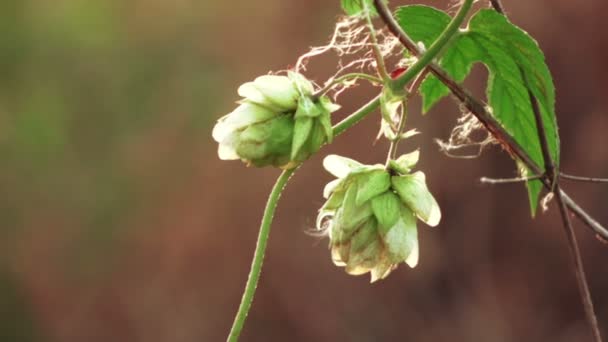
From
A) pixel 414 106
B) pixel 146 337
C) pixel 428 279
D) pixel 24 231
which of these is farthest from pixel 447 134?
pixel 24 231

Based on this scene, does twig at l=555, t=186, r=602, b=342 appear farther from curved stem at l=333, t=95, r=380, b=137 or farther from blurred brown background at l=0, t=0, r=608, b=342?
blurred brown background at l=0, t=0, r=608, b=342

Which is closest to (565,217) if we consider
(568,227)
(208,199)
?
(568,227)

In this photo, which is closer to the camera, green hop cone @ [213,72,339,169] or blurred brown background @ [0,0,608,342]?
green hop cone @ [213,72,339,169]

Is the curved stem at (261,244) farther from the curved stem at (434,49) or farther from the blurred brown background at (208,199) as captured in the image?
the blurred brown background at (208,199)

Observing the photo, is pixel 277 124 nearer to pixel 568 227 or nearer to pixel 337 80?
pixel 337 80

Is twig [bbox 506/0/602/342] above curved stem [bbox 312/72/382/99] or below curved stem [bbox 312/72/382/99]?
below

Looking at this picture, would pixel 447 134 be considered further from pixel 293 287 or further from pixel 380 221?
pixel 380 221

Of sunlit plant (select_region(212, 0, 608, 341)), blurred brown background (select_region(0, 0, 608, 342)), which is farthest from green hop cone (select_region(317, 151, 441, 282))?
blurred brown background (select_region(0, 0, 608, 342))

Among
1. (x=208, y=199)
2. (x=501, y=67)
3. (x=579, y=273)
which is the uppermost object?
(x=501, y=67)
